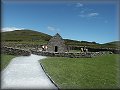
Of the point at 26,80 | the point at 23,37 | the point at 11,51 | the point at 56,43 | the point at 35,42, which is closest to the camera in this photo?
the point at 26,80

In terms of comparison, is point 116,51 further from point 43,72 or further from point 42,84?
point 42,84

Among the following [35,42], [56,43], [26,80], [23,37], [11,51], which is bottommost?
[26,80]

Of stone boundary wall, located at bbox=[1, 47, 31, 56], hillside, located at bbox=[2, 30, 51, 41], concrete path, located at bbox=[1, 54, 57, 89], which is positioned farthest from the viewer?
hillside, located at bbox=[2, 30, 51, 41]

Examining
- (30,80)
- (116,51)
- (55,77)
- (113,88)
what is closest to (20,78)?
(30,80)

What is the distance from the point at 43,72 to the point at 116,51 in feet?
135

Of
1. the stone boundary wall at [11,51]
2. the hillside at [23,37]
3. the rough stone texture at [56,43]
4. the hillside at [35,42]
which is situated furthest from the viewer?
the hillside at [23,37]

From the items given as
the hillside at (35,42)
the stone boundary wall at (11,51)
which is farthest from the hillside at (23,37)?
the stone boundary wall at (11,51)

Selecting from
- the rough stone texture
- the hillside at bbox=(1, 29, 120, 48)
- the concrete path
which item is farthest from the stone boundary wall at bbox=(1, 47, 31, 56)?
the hillside at bbox=(1, 29, 120, 48)

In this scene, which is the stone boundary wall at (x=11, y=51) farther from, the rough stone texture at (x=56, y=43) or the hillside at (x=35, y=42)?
the hillside at (x=35, y=42)

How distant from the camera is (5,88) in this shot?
15180 millimetres

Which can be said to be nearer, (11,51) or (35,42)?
(11,51)

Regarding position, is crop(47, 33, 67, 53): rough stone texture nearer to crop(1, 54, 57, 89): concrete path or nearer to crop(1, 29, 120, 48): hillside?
crop(1, 29, 120, 48): hillside

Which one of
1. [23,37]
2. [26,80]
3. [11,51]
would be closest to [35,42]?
[23,37]

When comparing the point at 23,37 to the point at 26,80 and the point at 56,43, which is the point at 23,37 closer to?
the point at 56,43
